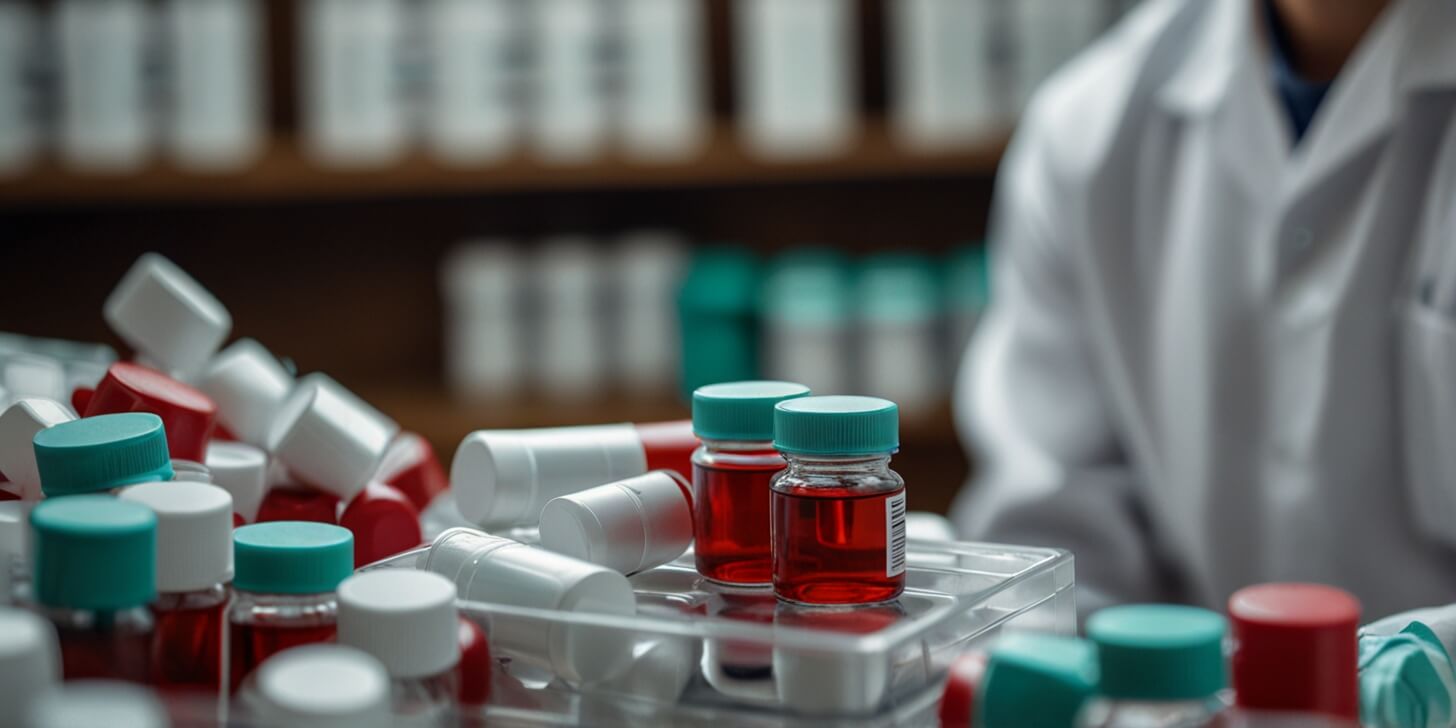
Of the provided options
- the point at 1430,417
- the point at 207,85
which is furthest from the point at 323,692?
the point at 207,85

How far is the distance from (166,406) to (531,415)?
1.36 m

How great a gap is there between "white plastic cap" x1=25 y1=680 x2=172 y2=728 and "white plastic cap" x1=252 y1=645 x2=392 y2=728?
0.03 meters

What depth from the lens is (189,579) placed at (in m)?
0.40

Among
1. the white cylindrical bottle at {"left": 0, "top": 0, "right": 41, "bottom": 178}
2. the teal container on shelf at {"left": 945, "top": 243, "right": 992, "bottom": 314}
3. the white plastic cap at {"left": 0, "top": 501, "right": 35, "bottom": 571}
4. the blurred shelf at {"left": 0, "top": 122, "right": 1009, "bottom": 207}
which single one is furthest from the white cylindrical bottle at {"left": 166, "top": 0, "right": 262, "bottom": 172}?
the white plastic cap at {"left": 0, "top": 501, "right": 35, "bottom": 571}

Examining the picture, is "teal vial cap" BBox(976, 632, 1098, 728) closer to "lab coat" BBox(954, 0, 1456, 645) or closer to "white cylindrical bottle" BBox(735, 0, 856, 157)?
"lab coat" BBox(954, 0, 1456, 645)

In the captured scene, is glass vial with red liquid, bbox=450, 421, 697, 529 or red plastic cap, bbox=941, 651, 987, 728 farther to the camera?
glass vial with red liquid, bbox=450, 421, 697, 529

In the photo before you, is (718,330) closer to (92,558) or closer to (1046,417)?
(1046,417)

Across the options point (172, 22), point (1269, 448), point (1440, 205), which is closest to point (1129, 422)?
point (1269, 448)

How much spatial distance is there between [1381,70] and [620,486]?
2.47 ft

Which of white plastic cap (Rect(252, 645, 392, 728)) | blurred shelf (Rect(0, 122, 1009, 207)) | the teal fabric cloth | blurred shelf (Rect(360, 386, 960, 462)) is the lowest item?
blurred shelf (Rect(360, 386, 960, 462))

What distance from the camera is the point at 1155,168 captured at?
1.16m

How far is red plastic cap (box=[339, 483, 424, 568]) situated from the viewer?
512mm

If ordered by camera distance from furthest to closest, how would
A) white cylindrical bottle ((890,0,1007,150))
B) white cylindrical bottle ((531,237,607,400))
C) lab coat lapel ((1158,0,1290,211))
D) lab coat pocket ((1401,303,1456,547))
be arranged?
white cylindrical bottle ((531,237,607,400))
white cylindrical bottle ((890,0,1007,150))
lab coat lapel ((1158,0,1290,211))
lab coat pocket ((1401,303,1456,547))

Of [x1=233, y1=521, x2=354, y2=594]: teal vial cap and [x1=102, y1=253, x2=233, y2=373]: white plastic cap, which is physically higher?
[x1=102, y1=253, x2=233, y2=373]: white plastic cap
